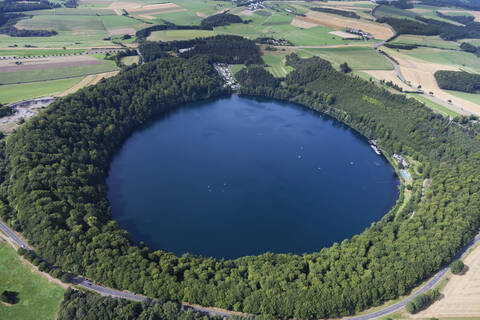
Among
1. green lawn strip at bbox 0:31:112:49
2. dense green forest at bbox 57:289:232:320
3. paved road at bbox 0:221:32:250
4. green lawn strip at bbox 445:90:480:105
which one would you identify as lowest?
dense green forest at bbox 57:289:232:320

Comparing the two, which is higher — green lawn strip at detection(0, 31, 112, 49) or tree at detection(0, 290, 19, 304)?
green lawn strip at detection(0, 31, 112, 49)

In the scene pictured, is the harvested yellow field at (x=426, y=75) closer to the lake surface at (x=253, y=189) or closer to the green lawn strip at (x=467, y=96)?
the green lawn strip at (x=467, y=96)

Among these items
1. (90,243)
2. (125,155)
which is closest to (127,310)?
(90,243)

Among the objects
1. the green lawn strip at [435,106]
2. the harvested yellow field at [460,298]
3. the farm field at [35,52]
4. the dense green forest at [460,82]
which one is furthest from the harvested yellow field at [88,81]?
the dense green forest at [460,82]

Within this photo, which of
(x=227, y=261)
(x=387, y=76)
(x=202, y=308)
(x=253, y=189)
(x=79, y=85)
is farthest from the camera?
(x=387, y=76)

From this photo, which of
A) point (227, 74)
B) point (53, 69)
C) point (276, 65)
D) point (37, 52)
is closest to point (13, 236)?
point (53, 69)

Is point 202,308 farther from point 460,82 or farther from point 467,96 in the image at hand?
point 460,82

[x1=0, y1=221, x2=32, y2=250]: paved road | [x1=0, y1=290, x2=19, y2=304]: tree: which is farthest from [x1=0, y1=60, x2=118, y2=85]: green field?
→ [x1=0, y1=290, x2=19, y2=304]: tree

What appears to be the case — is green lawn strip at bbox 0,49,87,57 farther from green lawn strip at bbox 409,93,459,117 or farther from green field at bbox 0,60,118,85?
green lawn strip at bbox 409,93,459,117
